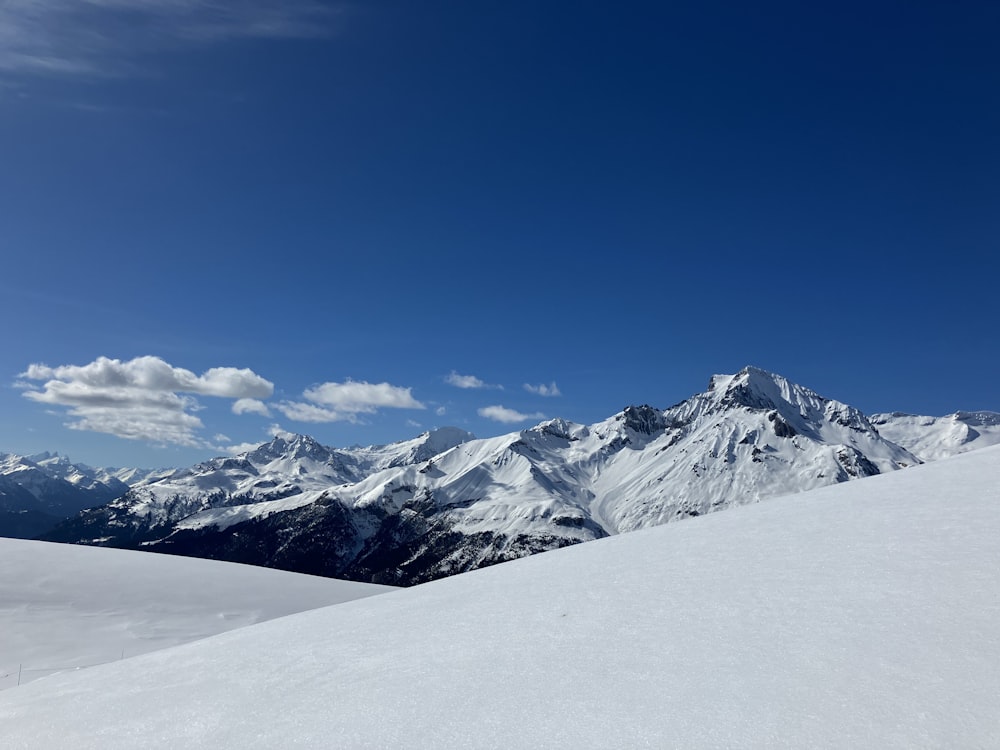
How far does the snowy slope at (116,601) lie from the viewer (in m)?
18.9

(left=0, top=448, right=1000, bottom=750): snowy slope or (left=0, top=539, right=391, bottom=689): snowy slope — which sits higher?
(left=0, top=448, right=1000, bottom=750): snowy slope

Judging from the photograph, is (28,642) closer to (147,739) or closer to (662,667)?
(147,739)

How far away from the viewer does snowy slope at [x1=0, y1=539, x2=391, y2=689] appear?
18.9 meters

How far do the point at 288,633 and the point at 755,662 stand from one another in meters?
8.99

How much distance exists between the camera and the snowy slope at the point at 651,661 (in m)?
5.66

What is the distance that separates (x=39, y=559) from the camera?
90.7 feet

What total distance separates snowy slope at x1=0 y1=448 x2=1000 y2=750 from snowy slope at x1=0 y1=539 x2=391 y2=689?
26.9ft

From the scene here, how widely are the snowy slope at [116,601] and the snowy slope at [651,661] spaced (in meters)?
A: 8.21

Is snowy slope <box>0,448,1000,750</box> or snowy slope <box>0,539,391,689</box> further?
snowy slope <box>0,539,391,689</box>

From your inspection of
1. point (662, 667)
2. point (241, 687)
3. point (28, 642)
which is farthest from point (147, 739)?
point (28, 642)

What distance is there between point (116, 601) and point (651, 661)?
24.5 meters

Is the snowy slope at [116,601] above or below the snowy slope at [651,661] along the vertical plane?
below

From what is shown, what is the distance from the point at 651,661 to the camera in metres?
7.08

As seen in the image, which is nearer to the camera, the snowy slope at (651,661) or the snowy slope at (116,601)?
the snowy slope at (651,661)
